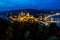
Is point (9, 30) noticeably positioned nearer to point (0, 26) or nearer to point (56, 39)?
point (0, 26)

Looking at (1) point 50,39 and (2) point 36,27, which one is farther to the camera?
(2) point 36,27

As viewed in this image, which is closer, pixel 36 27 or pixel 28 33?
pixel 28 33

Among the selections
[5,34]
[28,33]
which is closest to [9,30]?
[5,34]

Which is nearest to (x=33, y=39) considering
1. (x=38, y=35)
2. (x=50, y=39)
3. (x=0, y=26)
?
(x=38, y=35)

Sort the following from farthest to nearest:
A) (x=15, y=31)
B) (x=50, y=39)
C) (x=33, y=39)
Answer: (x=15, y=31)
(x=33, y=39)
(x=50, y=39)

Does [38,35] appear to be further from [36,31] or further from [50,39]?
[50,39]

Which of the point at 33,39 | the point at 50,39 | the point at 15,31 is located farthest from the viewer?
the point at 15,31

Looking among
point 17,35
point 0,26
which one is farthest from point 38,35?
point 0,26
